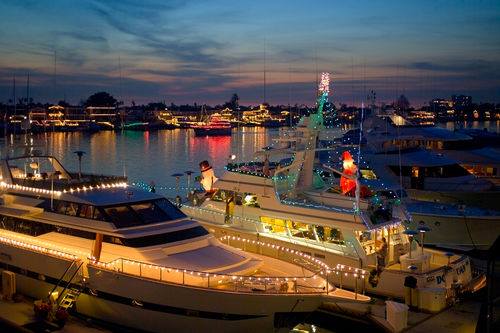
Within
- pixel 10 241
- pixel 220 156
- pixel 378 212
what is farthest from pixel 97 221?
pixel 220 156

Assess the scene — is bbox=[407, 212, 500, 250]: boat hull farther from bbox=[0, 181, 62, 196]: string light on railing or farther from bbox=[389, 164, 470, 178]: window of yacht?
bbox=[0, 181, 62, 196]: string light on railing

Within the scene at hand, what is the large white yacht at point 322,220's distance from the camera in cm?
1370

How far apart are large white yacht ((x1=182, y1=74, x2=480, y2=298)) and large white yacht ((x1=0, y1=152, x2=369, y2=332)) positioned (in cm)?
117

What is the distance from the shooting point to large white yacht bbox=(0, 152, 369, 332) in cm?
1084

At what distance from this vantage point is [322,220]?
14602mm

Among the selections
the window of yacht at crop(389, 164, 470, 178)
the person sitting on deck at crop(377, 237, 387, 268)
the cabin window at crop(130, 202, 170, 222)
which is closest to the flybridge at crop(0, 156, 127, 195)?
the cabin window at crop(130, 202, 170, 222)

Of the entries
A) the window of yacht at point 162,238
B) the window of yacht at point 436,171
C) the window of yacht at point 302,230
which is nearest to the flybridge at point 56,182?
the window of yacht at point 162,238

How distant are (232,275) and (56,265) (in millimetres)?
4474

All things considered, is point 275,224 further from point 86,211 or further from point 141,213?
point 86,211

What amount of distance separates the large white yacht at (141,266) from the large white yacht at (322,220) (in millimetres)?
1169

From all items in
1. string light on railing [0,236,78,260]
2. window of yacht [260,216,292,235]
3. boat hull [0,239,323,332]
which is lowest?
boat hull [0,239,323,332]

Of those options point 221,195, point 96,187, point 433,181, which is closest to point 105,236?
point 96,187

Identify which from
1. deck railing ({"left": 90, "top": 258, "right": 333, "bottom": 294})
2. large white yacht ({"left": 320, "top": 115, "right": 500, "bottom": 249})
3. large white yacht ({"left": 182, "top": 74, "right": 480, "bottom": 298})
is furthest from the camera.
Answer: large white yacht ({"left": 320, "top": 115, "right": 500, "bottom": 249})

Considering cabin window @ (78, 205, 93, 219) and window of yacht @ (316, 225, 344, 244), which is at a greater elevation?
cabin window @ (78, 205, 93, 219)
